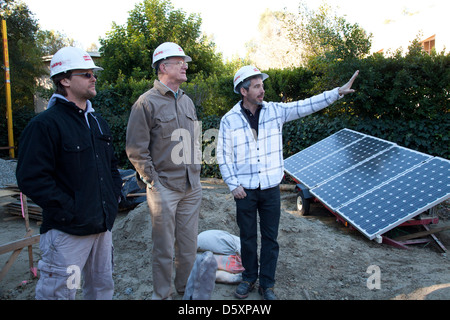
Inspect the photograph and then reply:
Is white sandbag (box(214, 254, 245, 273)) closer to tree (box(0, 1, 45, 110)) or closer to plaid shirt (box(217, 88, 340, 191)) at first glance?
plaid shirt (box(217, 88, 340, 191))

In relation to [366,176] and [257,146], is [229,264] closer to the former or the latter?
[257,146]

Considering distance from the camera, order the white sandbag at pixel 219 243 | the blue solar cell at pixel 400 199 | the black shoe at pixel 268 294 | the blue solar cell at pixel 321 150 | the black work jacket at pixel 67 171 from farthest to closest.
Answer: the blue solar cell at pixel 321 150 → the blue solar cell at pixel 400 199 → the white sandbag at pixel 219 243 → the black shoe at pixel 268 294 → the black work jacket at pixel 67 171

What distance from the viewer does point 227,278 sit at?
4.11 m

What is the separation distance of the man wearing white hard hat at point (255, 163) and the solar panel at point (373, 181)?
2102 millimetres

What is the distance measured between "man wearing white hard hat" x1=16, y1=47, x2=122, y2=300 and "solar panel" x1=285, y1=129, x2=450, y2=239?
3811mm

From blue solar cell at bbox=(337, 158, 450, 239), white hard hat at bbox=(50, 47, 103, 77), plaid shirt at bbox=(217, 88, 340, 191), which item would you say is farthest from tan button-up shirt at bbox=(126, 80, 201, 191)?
blue solar cell at bbox=(337, 158, 450, 239)

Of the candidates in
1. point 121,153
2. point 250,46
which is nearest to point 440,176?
point 121,153

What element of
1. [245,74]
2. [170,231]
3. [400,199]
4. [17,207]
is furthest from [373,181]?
[17,207]

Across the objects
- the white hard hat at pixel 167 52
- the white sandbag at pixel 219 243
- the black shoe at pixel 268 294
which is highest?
the white hard hat at pixel 167 52

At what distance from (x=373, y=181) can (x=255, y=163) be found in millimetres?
3205

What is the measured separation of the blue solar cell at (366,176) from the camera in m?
5.88

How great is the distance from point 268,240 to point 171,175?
1230mm

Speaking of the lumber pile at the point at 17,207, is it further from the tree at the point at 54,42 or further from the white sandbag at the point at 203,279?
the tree at the point at 54,42
